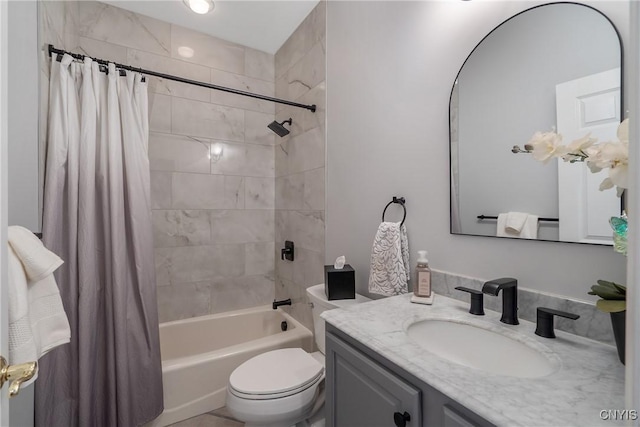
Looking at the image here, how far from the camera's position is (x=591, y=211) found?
2.63 ft

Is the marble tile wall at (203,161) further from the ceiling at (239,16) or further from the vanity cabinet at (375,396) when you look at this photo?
the vanity cabinet at (375,396)

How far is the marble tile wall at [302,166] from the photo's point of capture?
1990 millimetres

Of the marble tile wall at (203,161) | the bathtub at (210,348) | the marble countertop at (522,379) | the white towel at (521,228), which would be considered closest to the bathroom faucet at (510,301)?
the marble countertop at (522,379)

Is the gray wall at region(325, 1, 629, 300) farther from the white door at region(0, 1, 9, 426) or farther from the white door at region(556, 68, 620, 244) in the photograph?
the white door at region(0, 1, 9, 426)

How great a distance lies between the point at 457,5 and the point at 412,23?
225 mm

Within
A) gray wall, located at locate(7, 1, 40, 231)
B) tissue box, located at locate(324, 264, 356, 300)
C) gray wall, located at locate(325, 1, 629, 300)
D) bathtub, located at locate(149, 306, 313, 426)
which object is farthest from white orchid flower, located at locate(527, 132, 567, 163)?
bathtub, located at locate(149, 306, 313, 426)

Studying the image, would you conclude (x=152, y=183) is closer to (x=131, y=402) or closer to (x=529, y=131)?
(x=131, y=402)

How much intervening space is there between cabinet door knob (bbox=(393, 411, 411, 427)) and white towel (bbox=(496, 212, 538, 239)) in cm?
67

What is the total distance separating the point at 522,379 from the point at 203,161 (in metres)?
2.34

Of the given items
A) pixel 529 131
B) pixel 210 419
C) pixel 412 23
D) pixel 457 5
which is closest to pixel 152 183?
pixel 210 419

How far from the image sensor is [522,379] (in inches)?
23.5

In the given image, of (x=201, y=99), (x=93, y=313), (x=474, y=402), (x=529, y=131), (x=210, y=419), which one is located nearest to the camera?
(x=474, y=402)

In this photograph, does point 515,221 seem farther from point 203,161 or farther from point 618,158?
point 203,161

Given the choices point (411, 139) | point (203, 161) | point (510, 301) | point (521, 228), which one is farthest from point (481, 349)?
point (203, 161)
